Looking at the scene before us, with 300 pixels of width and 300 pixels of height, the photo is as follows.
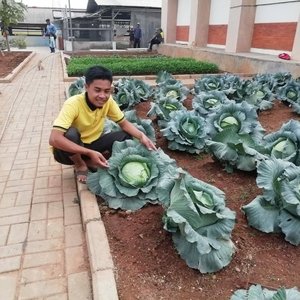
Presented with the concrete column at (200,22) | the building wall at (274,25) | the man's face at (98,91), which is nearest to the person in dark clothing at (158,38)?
the concrete column at (200,22)

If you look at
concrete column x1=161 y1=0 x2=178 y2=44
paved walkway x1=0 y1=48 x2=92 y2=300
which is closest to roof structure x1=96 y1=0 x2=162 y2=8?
concrete column x1=161 y1=0 x2=178 y2=44

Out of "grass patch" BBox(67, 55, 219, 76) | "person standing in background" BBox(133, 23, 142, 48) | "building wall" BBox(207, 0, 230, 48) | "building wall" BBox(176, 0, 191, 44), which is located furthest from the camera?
"person standing in background" BBox(133, 23, 142, 48)

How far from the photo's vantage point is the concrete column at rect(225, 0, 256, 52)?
1111cm

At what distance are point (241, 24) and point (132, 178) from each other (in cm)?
1030

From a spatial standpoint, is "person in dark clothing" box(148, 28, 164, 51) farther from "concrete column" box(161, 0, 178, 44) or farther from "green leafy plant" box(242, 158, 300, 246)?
"green leafy plant" box(242, 158, 300, 246)

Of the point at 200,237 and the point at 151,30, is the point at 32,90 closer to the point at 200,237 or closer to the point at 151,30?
the point at 200,237

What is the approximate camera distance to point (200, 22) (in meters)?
14.8

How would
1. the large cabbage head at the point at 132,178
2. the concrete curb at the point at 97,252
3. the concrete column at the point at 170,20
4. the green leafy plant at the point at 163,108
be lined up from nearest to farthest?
the concrete curb at the point at 97,252, the large cabbage head at the point at 132,178, the green leafy plant at the point at 163,108, the concrete column at the point at 170,20

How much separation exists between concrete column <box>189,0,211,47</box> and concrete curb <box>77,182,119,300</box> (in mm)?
13760

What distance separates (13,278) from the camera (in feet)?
7.04

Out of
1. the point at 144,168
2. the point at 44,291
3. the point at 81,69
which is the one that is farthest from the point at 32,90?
the point at 44,291

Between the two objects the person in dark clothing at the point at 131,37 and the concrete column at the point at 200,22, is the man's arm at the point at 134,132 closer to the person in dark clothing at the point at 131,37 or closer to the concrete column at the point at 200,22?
the concrete column at the point at 200,22

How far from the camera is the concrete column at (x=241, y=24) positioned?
437 inches

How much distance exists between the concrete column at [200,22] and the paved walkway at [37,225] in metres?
11.7
